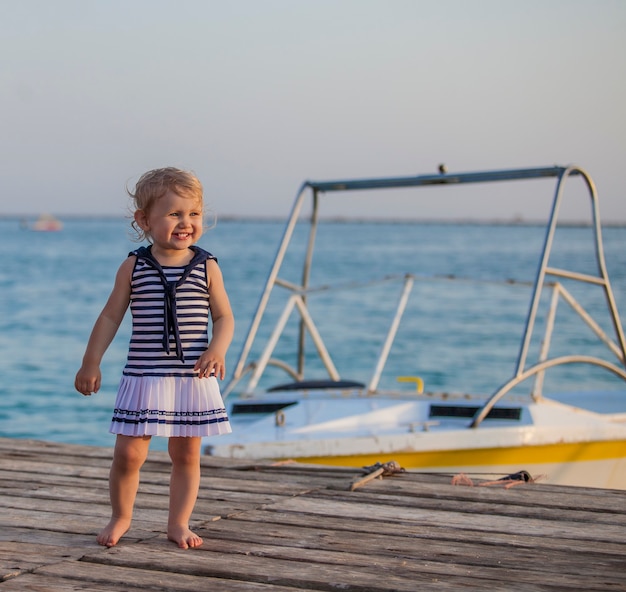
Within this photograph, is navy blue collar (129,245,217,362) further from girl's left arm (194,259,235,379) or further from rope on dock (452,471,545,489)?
rope on dock (452,471,545,489)

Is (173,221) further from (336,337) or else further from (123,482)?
(336,337)

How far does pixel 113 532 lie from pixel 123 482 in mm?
137

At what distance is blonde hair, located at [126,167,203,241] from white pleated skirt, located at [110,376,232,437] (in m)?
0.43

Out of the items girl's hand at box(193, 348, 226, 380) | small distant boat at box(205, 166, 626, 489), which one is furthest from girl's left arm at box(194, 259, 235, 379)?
small distant boat at box(205, 166, 626, 489)

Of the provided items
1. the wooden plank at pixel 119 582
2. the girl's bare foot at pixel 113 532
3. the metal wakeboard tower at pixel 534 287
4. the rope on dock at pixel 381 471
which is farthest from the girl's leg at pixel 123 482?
the metal wakeboard tower at pixel 534 287

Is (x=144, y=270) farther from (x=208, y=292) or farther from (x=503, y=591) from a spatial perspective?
(x=503, y=591)

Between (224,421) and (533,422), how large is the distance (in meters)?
2.78

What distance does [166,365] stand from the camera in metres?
2.82

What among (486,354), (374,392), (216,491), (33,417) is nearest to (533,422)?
(374,392)

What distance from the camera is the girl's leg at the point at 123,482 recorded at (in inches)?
112

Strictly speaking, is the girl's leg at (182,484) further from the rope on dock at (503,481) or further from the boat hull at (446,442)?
the boat hull at (446,442)

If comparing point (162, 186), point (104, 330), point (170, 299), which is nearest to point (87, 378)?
point (104, 330)

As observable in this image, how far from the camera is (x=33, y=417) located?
13.6 metres

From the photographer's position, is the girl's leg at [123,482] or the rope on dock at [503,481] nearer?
the girl's leg at [123,482]
